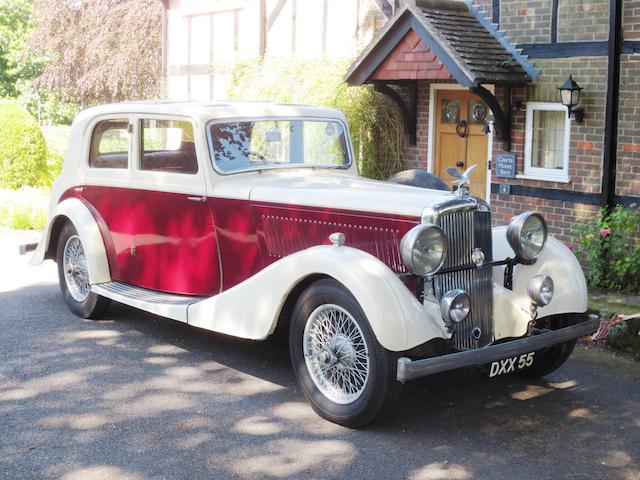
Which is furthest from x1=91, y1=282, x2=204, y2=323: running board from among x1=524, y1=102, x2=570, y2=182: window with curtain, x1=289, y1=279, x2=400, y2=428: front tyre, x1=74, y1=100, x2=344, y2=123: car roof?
x1=524, y1=102, x2=570, y2=182: window with curtain

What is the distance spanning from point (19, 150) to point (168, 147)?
9778 mm

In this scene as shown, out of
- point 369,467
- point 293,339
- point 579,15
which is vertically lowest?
point 369,467

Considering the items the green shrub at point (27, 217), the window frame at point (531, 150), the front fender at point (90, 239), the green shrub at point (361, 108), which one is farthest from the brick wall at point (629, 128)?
the green shrub at point (27, 217)

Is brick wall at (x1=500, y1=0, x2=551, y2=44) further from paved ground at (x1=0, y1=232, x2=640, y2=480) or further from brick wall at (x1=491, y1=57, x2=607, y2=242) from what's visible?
paved ground at (x1=0, y1=232, x2=640, y2=480)

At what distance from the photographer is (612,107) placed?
9062mm

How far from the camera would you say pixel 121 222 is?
684 centimetres

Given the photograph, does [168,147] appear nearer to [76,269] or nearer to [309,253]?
[76,269]

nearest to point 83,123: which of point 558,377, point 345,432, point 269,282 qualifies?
point 269,282

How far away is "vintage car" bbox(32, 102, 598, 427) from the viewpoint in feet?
15.8

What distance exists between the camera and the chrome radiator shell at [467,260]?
5000 mm

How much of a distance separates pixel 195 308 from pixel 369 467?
1.98 meters

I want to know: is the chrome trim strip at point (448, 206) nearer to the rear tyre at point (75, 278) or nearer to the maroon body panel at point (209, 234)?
the maroon body panel at point (209, 234)

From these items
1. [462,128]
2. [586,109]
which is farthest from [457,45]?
[586,109]

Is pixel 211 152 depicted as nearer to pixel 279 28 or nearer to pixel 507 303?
pixel 507 303
